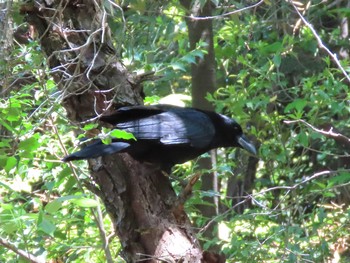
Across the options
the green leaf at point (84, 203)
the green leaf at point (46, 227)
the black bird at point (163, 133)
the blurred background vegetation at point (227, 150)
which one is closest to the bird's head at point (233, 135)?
the black bird at point (163, 133)

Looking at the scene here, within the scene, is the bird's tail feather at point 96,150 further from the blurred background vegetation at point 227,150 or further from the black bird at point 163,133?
the blurred background vegetation at point 227,150

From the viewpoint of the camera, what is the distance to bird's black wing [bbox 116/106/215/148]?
3455 mm

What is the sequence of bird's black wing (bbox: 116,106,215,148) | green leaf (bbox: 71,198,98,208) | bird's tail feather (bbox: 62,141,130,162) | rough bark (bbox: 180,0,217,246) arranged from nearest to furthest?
green leaf (bbox: 71,198,98,208) < bird's tail feather (bbox: 62,141,130,162) < bird's black wing (bbox: 116,106,215,148) < rough bark (bbox: 180,0,217,246)

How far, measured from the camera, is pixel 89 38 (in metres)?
3.15

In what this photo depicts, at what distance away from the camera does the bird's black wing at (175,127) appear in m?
3.46

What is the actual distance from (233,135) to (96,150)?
4.39 ft

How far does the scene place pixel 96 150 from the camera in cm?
309

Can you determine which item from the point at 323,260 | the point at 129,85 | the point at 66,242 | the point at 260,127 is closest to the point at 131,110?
the point at 129,85

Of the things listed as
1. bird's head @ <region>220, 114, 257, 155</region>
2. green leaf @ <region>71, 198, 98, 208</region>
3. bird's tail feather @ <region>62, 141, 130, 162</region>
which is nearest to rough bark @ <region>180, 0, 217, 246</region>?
bird's head @ <region>220, 114, 257, 155</region>

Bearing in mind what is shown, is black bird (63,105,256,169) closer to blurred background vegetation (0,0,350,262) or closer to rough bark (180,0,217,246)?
blurred background vegetation (0,0,350,262)

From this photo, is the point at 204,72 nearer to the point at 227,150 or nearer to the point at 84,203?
the point at 227,150

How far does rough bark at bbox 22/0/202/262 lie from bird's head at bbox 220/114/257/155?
832 mm

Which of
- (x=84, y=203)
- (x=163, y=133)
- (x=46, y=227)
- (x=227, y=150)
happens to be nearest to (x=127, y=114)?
(x=163, y=133)

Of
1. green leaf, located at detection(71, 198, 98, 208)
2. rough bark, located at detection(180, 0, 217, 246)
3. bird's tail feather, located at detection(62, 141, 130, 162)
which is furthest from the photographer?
rough bark, located at detection(180, 0, 217, 246)
